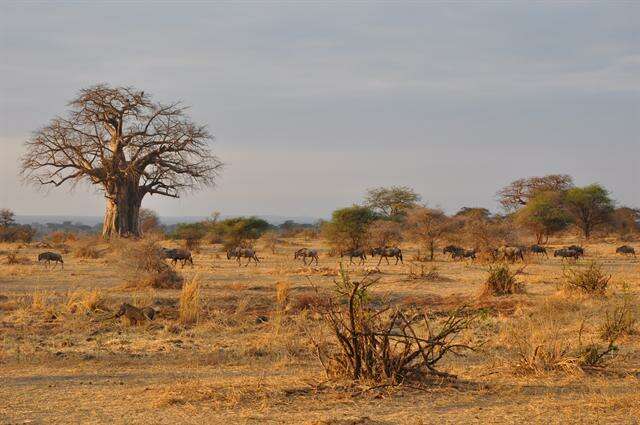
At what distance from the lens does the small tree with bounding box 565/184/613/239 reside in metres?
45.6

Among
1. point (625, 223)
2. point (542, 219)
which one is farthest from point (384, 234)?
point (625, 223)

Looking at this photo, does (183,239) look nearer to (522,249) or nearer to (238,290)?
(522,249)

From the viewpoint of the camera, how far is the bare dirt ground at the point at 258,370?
5773mm

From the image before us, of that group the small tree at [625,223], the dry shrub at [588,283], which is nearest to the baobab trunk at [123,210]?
the dry shrub at [588,283]

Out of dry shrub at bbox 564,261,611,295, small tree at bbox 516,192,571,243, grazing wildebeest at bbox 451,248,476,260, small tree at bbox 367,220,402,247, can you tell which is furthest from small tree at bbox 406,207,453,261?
dry shrub at bbox 564,261,611,295

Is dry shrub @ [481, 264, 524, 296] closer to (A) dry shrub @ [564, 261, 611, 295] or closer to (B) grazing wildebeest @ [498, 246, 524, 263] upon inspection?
(A) dry shrub @ [564, 261, 611, 295]

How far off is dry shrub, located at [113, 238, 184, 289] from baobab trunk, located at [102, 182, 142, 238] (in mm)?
21606

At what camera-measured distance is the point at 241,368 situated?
785cm

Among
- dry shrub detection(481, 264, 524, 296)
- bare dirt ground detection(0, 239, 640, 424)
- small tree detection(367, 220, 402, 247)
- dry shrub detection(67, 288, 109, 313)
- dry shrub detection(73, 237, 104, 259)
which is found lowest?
bare dirt ground detection(0, 239, 640, 424)

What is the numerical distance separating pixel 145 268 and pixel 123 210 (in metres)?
22.9

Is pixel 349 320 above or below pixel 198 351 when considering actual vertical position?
above

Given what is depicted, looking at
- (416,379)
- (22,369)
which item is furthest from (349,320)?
(22,369)

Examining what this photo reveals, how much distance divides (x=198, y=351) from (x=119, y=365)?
1113 millimetres

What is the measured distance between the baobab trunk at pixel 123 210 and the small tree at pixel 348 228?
11.8 metres
